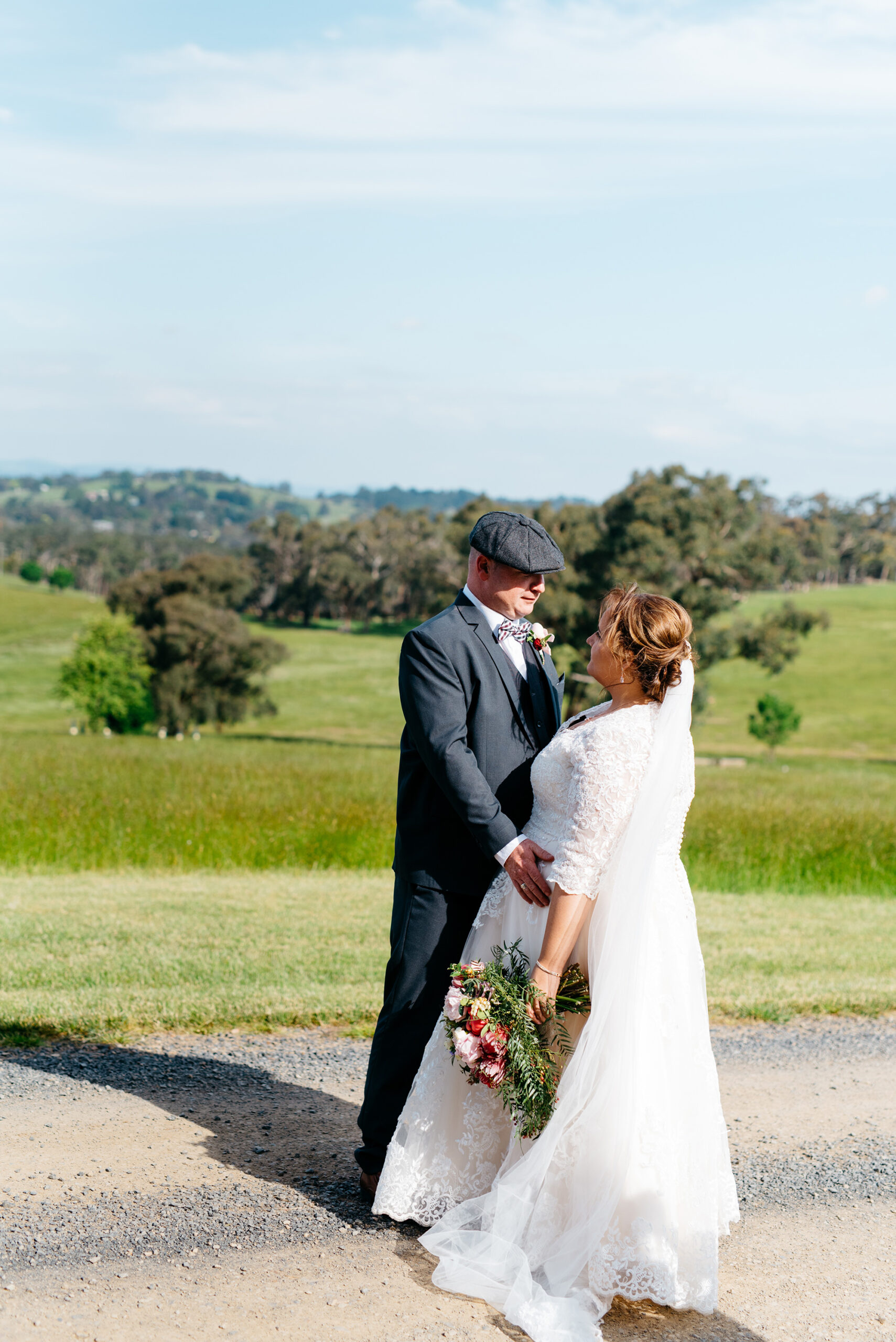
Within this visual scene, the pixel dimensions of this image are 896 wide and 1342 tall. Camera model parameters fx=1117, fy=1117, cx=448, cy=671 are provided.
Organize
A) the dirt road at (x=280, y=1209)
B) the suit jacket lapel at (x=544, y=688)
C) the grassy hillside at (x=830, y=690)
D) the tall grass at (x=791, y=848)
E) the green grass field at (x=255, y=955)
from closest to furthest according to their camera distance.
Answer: the dirt road at (x=280, y=1209)
the suit jacket lapel at (x=544, y=688)
the green grass field at (x=255, y=955)
the tall grass at (x=791, y=848)
the grassy hillside at (x=830, y=690)

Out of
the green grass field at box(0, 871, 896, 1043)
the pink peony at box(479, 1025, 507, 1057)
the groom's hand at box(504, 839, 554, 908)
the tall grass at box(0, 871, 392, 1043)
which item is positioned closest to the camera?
the pink peony at box(479, 1025, 507, 1057)

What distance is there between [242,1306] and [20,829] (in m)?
8.76

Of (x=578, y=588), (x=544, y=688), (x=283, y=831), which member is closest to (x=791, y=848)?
(x=283, y=831)

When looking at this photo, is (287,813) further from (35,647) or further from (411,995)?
(35,647)

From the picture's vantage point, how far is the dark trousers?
432 centimetres

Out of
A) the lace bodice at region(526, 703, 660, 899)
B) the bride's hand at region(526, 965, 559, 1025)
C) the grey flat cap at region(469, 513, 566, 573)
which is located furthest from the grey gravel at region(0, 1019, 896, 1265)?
the grey flat cap at region(469, 513, 566, 573)

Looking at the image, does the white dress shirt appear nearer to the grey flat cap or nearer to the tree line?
the grey flat cap

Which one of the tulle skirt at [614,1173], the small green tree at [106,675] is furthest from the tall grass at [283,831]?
the small green tree at [106,675]

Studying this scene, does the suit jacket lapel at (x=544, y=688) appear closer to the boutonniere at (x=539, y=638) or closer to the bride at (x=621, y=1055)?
the boutonniere at (x=539, y=638)

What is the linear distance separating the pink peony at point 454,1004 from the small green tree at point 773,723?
44043 millimetres

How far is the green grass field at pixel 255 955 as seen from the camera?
635 cm

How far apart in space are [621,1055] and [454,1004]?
598mm

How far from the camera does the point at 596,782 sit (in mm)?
3783

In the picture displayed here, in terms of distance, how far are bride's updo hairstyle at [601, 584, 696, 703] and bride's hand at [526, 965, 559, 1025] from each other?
106 cm
